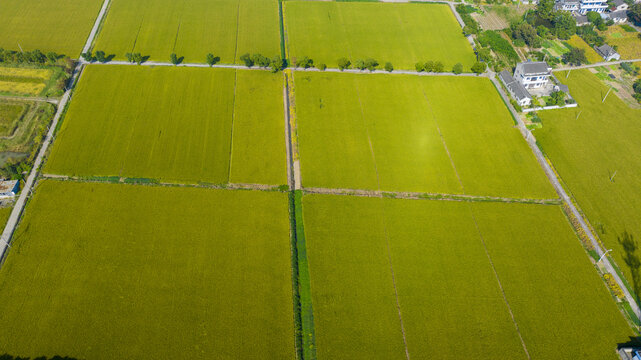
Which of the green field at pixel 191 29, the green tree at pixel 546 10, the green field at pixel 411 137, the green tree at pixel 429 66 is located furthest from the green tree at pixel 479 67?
the green field at pixel 191 29

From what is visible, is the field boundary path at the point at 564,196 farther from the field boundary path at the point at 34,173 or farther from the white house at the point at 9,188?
the white house at the point at 9,188

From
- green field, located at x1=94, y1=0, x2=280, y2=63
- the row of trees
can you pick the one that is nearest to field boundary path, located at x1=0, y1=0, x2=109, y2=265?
the row of trees

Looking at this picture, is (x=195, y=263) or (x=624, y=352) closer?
(x=624, y=352)

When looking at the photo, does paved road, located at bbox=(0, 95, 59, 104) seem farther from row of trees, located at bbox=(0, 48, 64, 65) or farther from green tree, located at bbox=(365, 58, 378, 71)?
green tree, located at bbox=(365, 58, 378, 71)

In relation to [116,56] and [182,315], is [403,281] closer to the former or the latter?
[182,315]

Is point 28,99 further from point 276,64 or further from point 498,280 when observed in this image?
point 498,280

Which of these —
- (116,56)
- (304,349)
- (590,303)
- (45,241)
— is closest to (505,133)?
(590,303)
